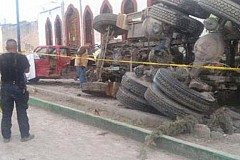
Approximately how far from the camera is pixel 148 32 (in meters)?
10.2

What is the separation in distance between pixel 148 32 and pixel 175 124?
3.83m

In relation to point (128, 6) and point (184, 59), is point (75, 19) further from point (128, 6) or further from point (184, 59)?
point (184, 59)

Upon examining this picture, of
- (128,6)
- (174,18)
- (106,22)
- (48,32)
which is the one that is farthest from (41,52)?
(48,32)

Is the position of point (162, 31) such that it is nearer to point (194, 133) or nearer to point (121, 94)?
point (121, 94)

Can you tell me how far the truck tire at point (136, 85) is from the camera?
27.9 feet

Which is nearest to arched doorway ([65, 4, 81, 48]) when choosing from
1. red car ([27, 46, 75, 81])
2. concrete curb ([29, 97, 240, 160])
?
red car ([27, 46, 75, 81])

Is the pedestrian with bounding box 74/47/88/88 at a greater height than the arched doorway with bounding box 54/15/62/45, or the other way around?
the arched doorway with bounding box 54/15/62/45

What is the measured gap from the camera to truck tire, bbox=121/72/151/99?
8.50 meters

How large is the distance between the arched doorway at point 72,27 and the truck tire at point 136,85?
1954 cm

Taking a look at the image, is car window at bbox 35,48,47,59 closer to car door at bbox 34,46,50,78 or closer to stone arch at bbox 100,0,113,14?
car door at bbox 34,46,50,78

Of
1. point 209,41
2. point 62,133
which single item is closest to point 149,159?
point 62,133

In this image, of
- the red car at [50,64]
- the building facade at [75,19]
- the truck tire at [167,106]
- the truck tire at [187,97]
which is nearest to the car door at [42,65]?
the red car at [50,64]

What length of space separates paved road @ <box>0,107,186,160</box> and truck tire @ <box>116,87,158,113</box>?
3.31 feet

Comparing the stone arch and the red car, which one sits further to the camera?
the stone arch
